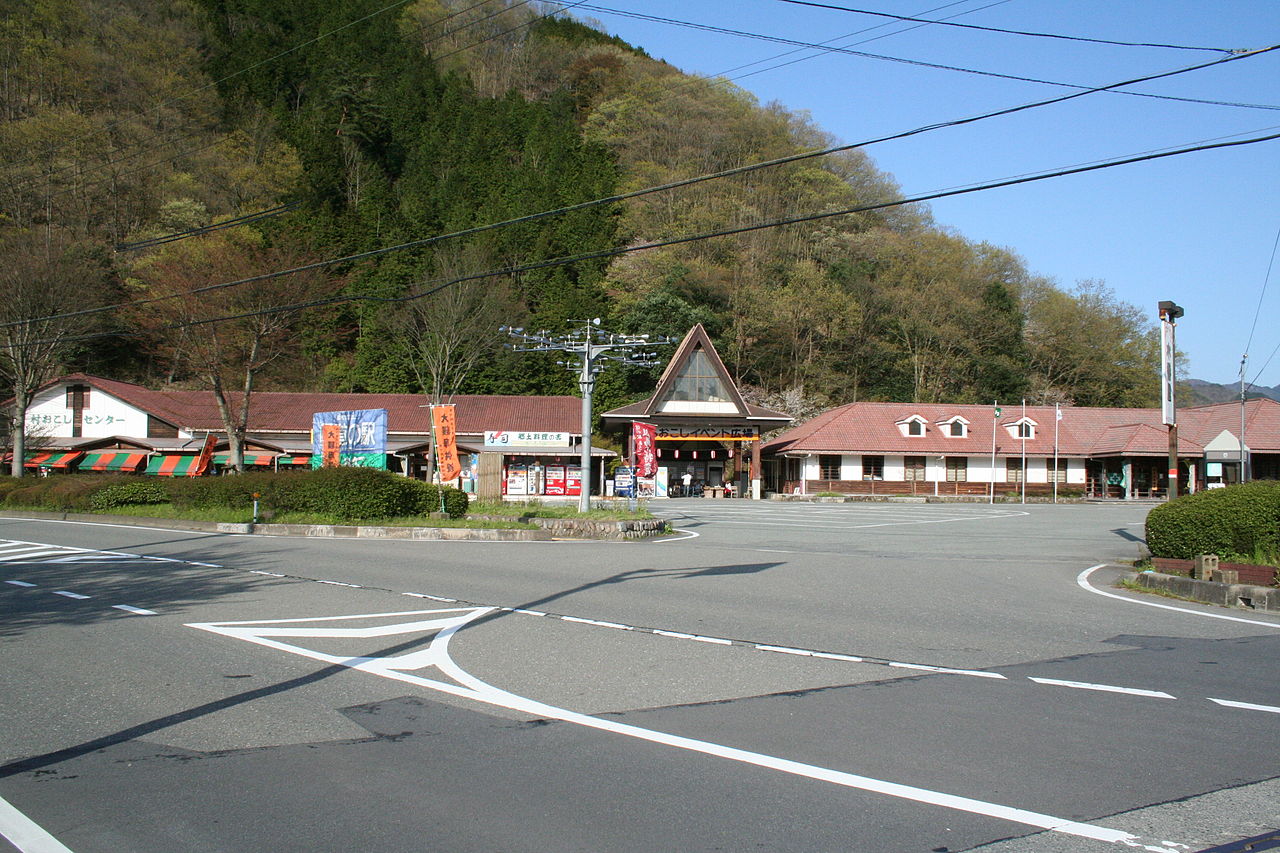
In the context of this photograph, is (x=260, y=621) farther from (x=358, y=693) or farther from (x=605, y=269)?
(x=605, y=269)

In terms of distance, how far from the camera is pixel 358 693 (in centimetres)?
644

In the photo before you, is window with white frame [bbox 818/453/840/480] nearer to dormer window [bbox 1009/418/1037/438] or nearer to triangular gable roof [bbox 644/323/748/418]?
triangular gable roof [bbox 644/323/748/418]

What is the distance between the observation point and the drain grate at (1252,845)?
3.85 metres

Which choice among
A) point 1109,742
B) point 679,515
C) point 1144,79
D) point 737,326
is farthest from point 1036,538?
point 737,326

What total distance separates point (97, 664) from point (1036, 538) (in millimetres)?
20612

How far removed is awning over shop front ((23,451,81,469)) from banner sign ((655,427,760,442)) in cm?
3003

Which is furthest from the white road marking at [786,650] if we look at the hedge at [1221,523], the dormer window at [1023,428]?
the dormer window at [1023,428]

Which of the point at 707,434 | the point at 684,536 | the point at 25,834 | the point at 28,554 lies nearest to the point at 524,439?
the point at 707,434

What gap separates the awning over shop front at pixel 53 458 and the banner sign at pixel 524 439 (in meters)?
21.0

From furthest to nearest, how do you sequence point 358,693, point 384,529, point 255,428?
point 255,428, point 384,529, point 358,693

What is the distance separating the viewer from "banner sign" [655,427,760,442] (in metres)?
49.2

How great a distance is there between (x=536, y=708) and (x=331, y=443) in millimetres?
21001

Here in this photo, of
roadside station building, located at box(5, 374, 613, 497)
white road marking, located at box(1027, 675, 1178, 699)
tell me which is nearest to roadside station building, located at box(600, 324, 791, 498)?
roadside station building, located at box(5, 374, 613, 497)

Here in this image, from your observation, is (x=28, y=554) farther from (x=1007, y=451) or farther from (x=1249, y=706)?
(x=1007, y=451)
